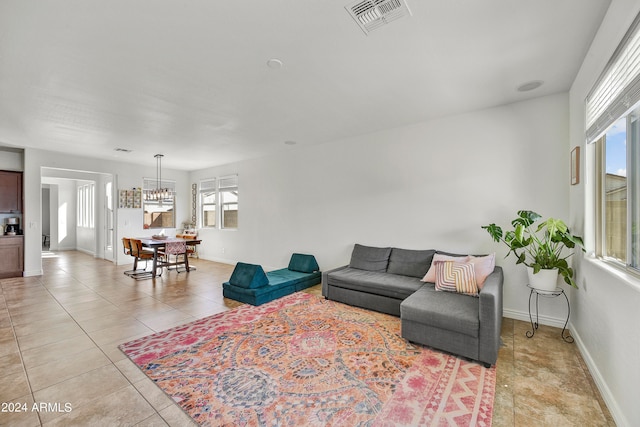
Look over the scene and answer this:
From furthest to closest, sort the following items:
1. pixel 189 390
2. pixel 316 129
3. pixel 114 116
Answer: pixel 316 129 → pixel 114 116 → pixel 189 390

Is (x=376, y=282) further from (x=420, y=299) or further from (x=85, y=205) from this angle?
(x=85, y=205)

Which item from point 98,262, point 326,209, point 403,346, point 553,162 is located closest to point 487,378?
point 403,346

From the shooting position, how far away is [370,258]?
172 inches

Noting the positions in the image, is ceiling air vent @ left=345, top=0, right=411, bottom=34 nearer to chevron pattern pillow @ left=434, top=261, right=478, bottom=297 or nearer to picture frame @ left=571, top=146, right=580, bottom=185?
picture frame @ left=571, top=146, right=580, bottom=185

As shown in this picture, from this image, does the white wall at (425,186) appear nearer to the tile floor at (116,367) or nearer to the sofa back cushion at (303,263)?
the sofa back cushion at (303,263)

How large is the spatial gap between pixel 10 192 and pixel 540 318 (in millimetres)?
9339

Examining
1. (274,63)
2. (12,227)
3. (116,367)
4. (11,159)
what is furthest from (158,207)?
(274,63)

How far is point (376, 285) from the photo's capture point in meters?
3.60

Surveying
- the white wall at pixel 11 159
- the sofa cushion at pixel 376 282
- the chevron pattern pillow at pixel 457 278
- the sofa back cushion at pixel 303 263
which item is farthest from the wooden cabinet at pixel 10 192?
the chevron pattern pillow at pixel 457 278

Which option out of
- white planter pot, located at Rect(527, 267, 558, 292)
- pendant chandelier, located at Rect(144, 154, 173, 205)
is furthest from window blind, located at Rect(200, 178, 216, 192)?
white planter pot, located at Rect(527, 267, 558, 292)

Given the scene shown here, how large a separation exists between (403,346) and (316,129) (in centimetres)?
338

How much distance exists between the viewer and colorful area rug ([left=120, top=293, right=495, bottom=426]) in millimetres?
1809

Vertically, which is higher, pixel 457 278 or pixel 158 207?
pixel 158 207

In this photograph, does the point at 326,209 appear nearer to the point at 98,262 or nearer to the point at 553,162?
the point at 553,162
